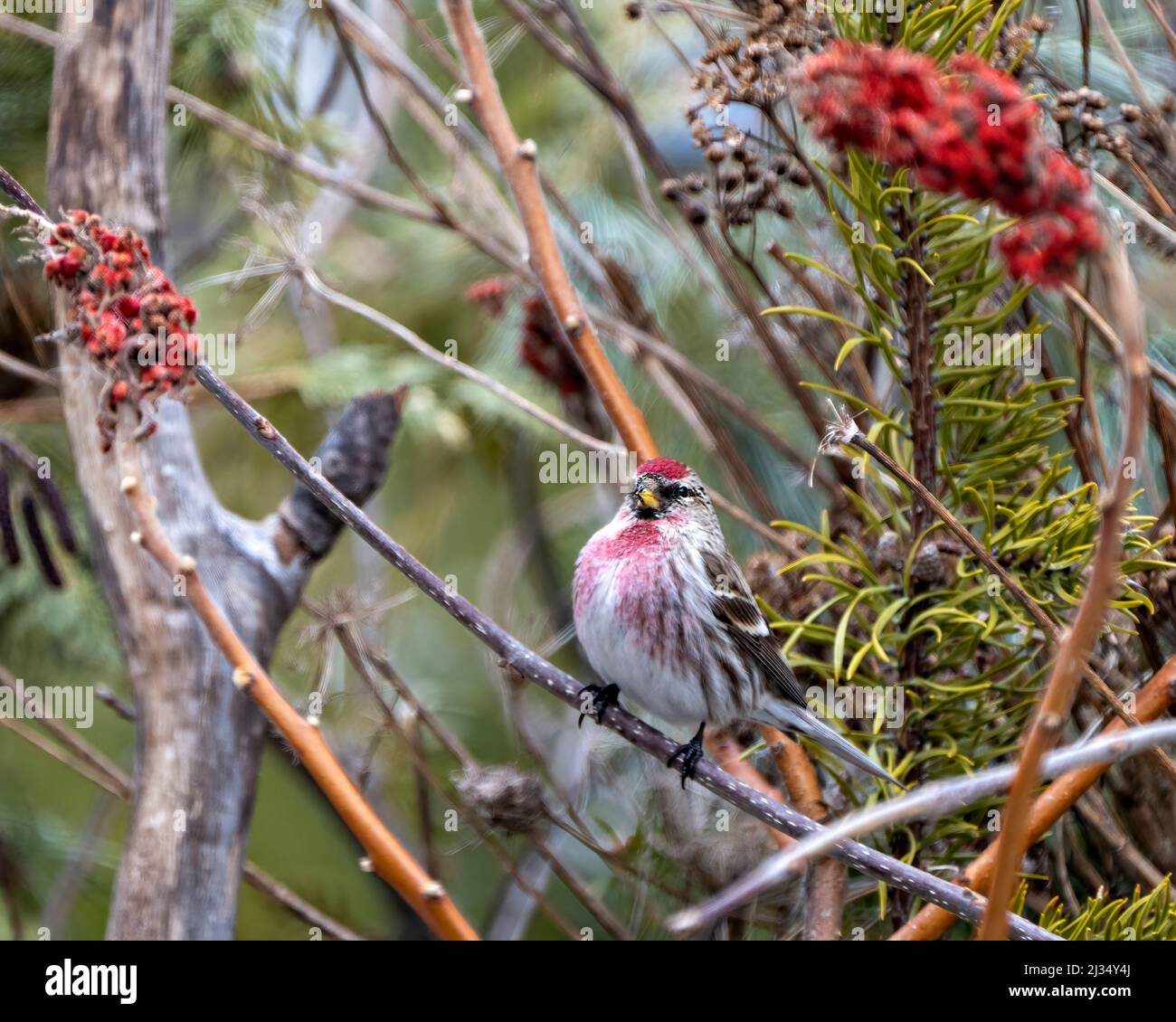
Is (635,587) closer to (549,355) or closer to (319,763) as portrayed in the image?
(549,355)

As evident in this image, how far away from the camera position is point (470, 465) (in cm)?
462

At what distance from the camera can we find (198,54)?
2.97 m

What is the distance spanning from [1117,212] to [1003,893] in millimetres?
1312

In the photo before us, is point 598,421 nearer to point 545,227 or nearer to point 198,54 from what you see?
point 545,227

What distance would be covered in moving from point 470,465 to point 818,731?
3079 mm

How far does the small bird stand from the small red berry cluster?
1116 mm

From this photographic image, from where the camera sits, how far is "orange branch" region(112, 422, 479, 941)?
43.7 inches

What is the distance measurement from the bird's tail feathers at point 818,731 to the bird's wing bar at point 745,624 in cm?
4

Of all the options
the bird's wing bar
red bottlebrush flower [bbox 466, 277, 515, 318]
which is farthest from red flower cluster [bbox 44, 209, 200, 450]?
red bottlebrush flower [bbox 466, 277, 515, 318]

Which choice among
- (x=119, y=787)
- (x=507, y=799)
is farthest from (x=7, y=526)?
(x=507, y=799)

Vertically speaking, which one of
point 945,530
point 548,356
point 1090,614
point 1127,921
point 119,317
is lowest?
point 1127,921

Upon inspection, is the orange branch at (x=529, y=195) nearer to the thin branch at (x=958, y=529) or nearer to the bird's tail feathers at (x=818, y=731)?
the thin branch at (x=958, y=529)

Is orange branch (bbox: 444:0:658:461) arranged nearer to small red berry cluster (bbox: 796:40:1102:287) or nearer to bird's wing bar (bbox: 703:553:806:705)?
bird's wing bar (bbox: 703:553:806:705)
